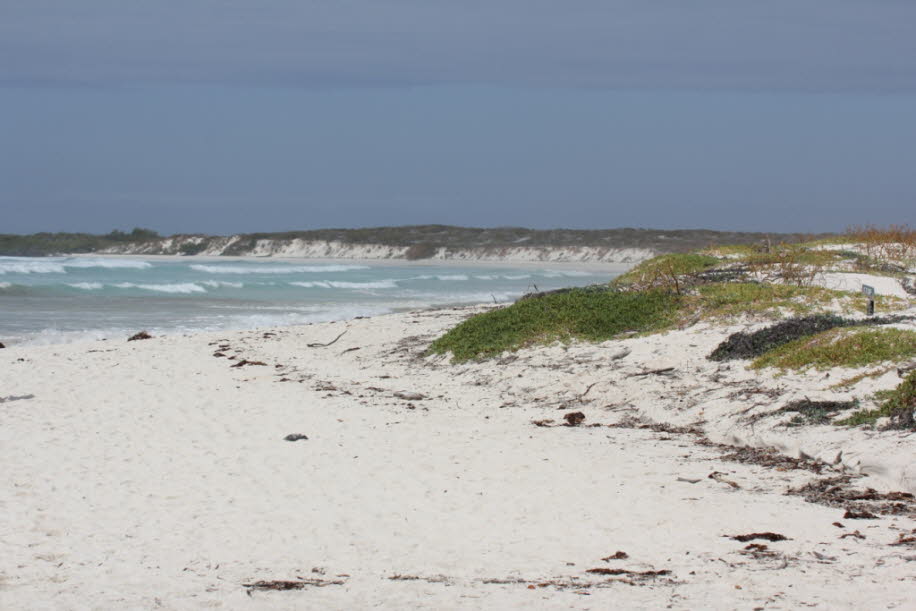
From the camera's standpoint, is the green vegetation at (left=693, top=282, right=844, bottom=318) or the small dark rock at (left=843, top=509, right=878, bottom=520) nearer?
the small dark rock at (left=843, top=509, right=878, bottom=520)

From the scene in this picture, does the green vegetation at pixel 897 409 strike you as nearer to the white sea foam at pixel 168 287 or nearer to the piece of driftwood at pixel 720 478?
the piece of driftwood at pixel 720 478

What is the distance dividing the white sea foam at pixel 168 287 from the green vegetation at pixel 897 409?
1220 inches

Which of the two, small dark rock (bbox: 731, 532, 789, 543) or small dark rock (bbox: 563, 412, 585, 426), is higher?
small dark rock (bbox: 731, 532, 789, 543)

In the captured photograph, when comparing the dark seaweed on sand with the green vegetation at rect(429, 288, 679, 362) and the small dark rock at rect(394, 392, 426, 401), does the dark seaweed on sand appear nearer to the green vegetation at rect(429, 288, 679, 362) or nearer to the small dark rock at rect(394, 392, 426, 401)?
the green vegetation at rect(429, 288, 679, 362)

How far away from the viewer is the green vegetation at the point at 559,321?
13906 millimetres

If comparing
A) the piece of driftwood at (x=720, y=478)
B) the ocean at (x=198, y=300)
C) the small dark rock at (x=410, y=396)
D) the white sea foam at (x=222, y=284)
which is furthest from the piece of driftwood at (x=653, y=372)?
the white sea foam at (x=222, y=284)

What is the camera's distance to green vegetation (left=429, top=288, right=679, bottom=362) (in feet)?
45.6

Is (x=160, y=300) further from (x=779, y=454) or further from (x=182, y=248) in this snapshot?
(x=182, y=248)

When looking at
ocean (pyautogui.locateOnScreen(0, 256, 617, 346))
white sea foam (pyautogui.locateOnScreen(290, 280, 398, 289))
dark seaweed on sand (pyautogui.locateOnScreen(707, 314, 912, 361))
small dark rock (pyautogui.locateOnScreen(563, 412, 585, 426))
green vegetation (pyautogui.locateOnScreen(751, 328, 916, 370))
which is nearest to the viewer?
green vegetation (pyautogui.locateOnScreen(751, 328, 916, 370))

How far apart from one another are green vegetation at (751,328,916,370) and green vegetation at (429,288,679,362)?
284 centimetres

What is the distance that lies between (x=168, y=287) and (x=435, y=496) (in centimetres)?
3293

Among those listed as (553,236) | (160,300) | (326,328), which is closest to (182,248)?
(553,236)

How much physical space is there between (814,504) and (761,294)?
8.18 m

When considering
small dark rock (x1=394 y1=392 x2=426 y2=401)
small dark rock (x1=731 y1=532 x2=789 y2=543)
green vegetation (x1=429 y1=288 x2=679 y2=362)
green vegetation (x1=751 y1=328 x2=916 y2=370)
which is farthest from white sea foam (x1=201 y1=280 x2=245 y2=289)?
small dark rock (x1=731 y1=532 x2=789 y2=543)
